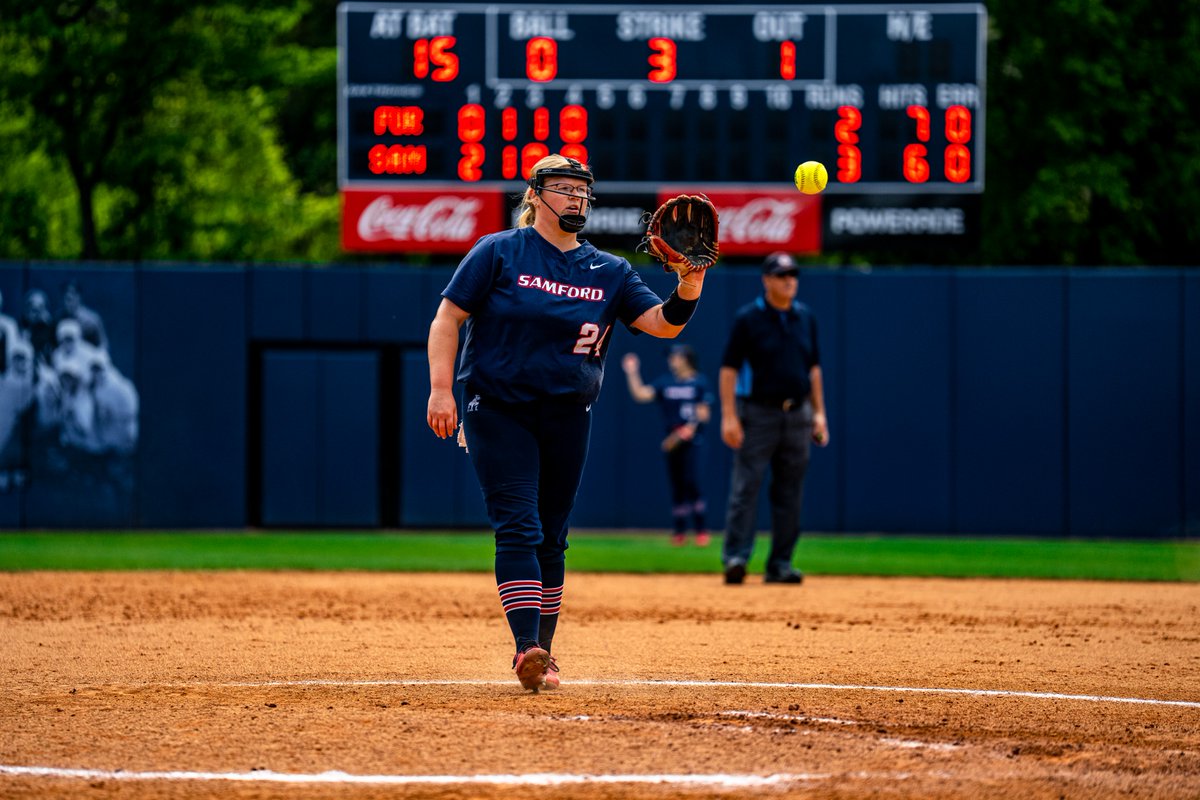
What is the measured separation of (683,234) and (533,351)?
662 mm

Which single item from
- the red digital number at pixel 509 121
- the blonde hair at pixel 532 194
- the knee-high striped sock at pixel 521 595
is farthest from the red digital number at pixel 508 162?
the knee-high striped sock at pixel 521 595

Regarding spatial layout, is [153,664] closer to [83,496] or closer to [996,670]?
[996,670]

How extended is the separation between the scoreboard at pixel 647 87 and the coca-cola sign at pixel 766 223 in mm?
423

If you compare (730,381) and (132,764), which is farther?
(730,381)

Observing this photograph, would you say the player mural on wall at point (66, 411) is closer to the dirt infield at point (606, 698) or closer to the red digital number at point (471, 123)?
the red digital number at point (471, 123)

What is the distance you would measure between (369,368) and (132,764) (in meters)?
11.9

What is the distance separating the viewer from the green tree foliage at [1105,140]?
66.0 ft

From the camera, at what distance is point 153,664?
625 cm

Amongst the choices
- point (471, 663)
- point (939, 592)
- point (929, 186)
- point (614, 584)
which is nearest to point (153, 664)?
point (471, 663)

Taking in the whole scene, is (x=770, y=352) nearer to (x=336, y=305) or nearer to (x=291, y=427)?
(x=336, y=305)

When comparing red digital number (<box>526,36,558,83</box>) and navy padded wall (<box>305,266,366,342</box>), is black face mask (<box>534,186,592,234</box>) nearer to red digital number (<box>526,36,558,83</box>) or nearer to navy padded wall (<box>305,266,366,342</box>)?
red digital number (<box>526,36,558,83</box>)

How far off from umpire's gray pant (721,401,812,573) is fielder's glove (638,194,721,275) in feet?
15.1

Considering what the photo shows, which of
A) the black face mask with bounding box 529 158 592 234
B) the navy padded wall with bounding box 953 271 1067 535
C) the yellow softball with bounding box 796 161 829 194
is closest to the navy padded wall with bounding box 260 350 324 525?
the navy padded wall with bounding box 953 271 1067 535

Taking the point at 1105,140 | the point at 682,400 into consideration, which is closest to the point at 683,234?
the point at 682,400
